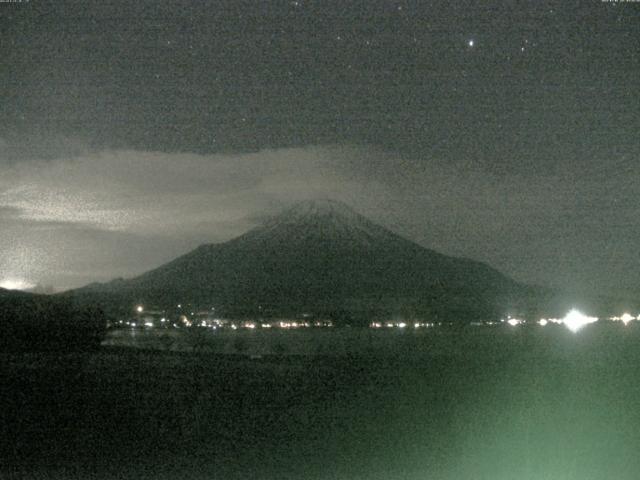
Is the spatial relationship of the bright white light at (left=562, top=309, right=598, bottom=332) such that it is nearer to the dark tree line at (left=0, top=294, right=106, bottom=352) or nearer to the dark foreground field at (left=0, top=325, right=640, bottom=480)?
the dark tree line at (left=0, top=294, right=106, bottom=352)

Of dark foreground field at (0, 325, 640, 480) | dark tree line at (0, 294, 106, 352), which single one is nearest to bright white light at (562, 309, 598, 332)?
dark tree line at (0, 294, 106, 352)

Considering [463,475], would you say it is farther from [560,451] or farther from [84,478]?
[84,478]

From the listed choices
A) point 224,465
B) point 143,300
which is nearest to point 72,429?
point 224,465

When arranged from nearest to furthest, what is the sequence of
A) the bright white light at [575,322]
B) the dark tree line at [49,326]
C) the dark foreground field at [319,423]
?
the dark foreground field at [319,423], the dark tree line at [49,326], the bright white light at [575,322]

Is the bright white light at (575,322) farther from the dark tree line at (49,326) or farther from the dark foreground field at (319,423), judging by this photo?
the dark foreground field at (319,423)

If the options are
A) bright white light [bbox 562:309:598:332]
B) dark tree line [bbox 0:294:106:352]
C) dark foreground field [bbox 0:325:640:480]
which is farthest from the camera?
bright white light [bbox 562:309:598:332]

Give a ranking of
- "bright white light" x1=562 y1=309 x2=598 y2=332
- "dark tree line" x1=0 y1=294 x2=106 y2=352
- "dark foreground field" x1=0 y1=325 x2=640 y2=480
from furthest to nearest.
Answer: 1. "bright white light" x1=562 y1=309 x2=598 y2=332
2. "dark tree line" x1=0 y1=294 x2=106 y2=352
3. "dark foreground field" x1=0 y1=325 x2=640 y2=480

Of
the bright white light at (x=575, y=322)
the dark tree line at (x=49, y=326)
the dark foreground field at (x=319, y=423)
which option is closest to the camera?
the dark foreground field at (x=319, y=423)

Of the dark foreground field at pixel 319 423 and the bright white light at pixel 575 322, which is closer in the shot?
the dark foreground field at pixel 319 423

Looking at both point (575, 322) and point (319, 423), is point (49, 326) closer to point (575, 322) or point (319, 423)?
point (319, 423)

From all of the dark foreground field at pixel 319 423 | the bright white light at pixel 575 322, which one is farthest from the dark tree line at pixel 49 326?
the bright white light at pixel 575 322
